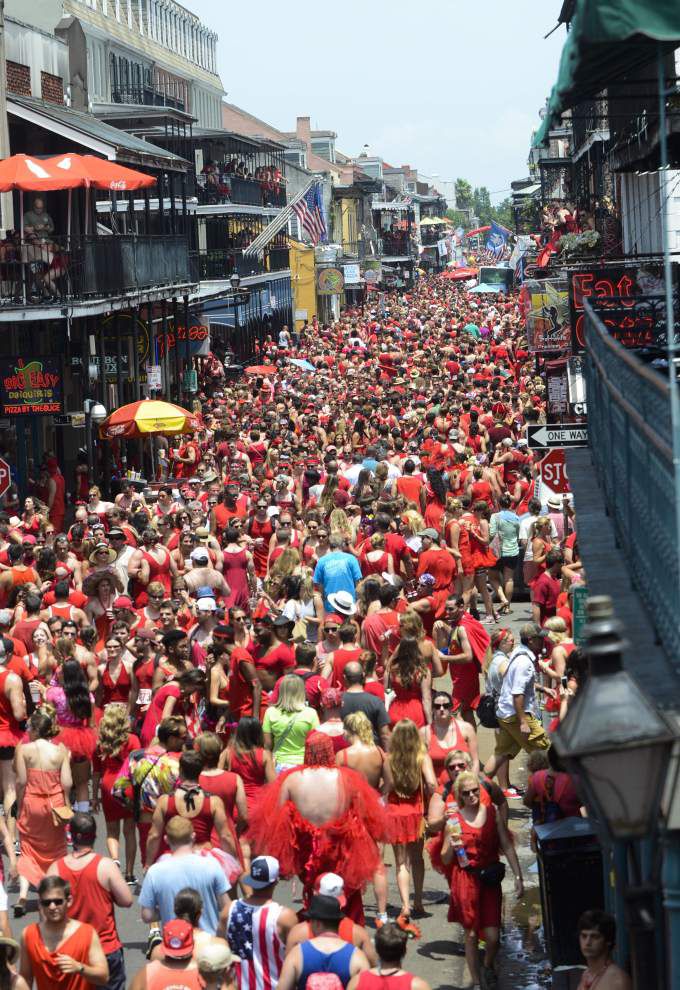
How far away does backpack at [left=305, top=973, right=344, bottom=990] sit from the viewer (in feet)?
22.7

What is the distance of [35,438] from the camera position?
29.4 metres

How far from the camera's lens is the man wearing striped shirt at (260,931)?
757 centimetres

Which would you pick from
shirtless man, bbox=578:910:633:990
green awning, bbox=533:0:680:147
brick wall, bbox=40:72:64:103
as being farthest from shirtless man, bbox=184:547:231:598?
brick wall, bbox=40:72:64:103

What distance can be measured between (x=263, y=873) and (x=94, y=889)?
0.90 metres

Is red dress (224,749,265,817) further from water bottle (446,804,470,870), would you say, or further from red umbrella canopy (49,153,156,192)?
red umbrella canopy (49,153,156,192)

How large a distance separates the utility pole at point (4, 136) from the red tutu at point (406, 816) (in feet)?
71.9

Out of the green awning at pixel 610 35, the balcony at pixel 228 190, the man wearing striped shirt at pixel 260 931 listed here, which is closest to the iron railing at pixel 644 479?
the green awning at pixel 610 35

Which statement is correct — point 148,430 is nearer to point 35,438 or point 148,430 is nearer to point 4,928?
point 35,438

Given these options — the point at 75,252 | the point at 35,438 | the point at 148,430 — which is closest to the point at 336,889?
the point at 148,430

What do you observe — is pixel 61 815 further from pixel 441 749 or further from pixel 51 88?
pixel 51 88

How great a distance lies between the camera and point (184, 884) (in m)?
8.05

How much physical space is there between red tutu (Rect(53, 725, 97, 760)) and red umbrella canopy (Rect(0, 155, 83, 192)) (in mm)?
14305

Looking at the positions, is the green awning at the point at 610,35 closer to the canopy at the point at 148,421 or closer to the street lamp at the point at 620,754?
the street lamp at the point at 620,754

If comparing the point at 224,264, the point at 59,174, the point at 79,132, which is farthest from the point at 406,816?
the point at 224,264
